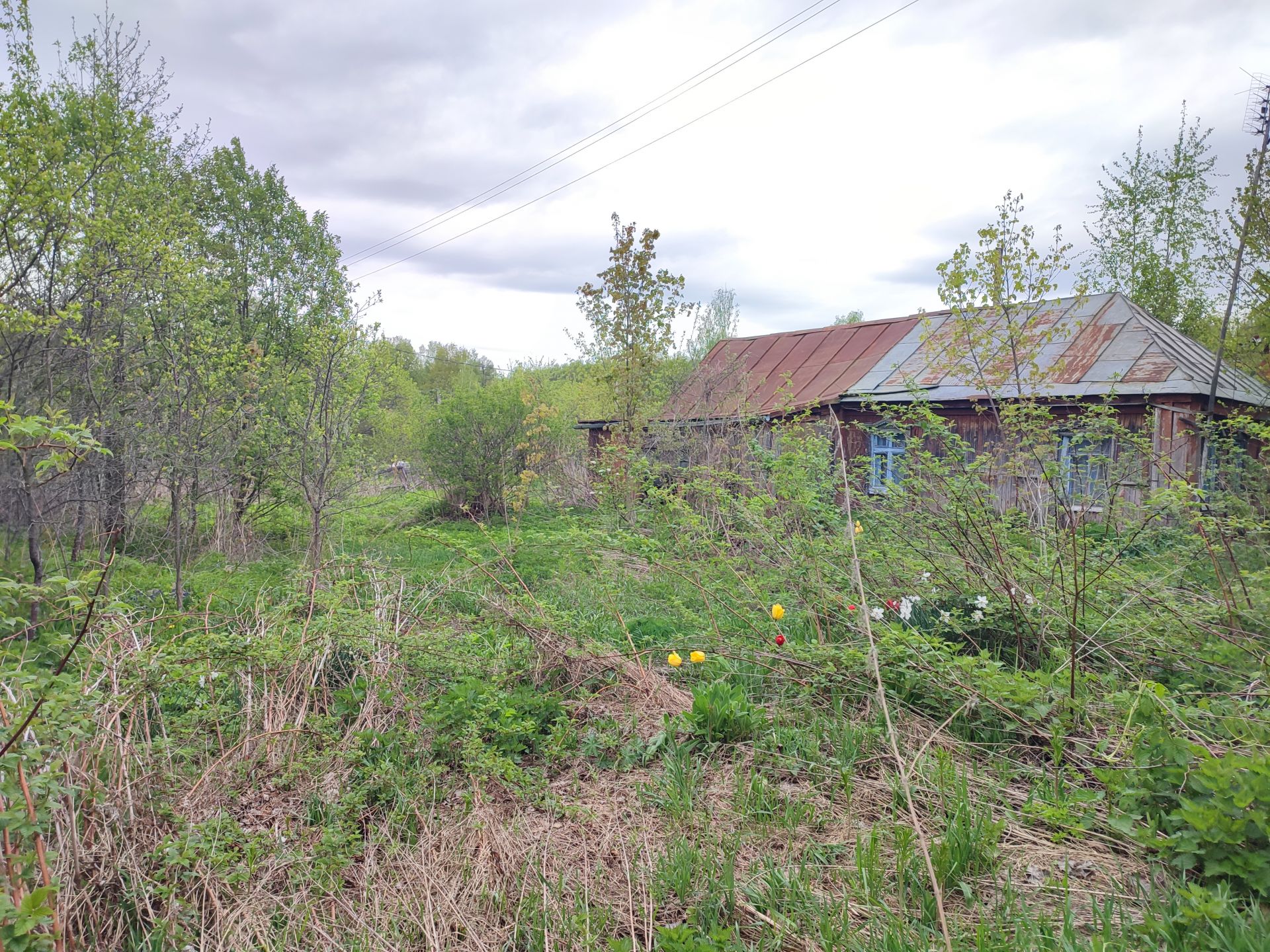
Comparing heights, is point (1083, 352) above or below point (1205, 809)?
above

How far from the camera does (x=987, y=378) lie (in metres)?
8.84

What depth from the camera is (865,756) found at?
10.5 feet

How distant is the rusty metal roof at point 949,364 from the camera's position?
9117 millimetres

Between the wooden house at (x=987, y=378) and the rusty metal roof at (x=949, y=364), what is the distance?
0.02 metres

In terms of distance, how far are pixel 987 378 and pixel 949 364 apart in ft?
6.03

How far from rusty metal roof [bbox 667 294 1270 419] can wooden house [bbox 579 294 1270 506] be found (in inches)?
0.9

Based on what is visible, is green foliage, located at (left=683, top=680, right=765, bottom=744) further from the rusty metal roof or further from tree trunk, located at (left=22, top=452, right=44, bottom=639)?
tree trunk, located at (left=22, top=452, right=44, bottom=639)

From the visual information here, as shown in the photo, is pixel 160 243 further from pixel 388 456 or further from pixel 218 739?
pixel 388 456

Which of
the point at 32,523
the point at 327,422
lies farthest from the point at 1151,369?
the point at 32,523

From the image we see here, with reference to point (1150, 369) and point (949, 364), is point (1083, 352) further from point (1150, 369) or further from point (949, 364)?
point (949, 364)

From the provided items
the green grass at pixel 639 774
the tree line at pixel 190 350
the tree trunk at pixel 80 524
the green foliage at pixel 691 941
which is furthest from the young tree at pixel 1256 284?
the tree trunk at pixel 80 524

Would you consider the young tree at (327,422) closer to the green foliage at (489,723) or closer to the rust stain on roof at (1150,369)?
the green foliage at (489,723)

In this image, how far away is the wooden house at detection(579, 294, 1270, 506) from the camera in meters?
8.62

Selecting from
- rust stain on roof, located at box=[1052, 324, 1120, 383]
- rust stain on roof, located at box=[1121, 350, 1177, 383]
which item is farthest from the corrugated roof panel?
rust stain on roof, located at box=[1052, 324, 1120, 383]
